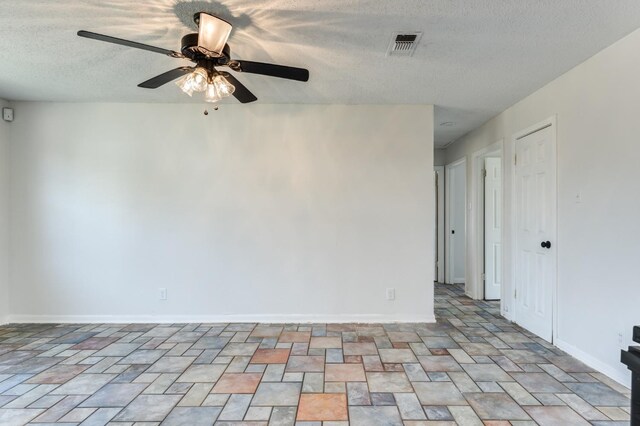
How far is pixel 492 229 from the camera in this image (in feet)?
14.8

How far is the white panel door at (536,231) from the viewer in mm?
3023

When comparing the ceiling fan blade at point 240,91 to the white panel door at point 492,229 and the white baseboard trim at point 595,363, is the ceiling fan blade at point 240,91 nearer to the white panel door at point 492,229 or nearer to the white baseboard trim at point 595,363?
the white baseboard trim at point 595,363

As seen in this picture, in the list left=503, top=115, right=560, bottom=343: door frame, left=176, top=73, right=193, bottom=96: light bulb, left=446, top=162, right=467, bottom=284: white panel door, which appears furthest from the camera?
left=446, top=162, right=467, bottom=284: white panel door

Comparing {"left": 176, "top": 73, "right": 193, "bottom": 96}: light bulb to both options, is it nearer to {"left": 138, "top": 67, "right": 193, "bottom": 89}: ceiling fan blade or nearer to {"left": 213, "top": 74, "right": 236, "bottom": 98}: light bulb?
{"left": 138, "top": 67, "right": 193, "bottom": 89}: ceiling fan blade

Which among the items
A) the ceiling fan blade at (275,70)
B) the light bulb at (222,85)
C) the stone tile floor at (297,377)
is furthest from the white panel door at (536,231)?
the light bulb at (222,85)

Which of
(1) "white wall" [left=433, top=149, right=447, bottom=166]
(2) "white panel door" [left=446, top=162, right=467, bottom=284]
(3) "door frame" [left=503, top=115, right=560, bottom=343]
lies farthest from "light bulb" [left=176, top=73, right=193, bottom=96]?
(1) "white wall" [left=433, top=149, right=447, bottom=166]

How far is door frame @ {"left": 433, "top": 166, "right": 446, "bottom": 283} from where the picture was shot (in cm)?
564

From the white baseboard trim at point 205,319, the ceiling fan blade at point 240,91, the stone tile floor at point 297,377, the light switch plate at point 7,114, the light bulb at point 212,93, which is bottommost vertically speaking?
the stone tile floor at point 297,377

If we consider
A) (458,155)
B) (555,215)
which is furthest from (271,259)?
(458,155)

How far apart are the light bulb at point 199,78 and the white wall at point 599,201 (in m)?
2.91

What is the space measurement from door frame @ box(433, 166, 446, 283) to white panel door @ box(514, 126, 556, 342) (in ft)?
6.72

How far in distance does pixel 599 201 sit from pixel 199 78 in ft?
10.1

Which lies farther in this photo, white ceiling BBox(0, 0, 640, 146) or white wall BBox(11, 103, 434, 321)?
white wall BBox(11, 103, 434, 321)

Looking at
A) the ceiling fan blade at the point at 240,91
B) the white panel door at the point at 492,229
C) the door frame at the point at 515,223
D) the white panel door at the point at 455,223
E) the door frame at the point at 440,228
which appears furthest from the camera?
the door frame at the point at 440,228
